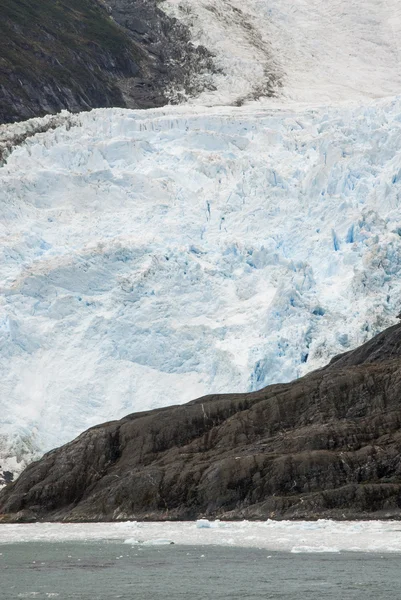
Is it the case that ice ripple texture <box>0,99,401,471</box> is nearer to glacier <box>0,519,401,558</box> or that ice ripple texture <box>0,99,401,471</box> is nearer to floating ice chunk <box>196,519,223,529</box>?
glacier <box>0,519,401,558</box>

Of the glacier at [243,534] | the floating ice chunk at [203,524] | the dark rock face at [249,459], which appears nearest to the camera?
the glacier at [243,534]

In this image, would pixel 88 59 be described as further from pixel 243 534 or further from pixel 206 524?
pixel 243 534

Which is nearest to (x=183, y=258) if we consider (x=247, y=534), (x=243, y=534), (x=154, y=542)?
(x=243, y=534)

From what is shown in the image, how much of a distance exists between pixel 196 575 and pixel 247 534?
954cm

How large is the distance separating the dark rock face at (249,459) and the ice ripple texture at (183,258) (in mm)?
7562

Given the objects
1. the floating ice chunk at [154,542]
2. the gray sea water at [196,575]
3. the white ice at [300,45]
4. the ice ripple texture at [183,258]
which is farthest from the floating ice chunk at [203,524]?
the white ice at [300,45]

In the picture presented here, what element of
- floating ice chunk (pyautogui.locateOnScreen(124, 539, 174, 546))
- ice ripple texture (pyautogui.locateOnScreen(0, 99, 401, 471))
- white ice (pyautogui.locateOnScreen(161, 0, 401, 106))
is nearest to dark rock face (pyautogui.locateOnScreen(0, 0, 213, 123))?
white ice (pyautogui.locateOnScreen(161, 0, 401, 106))

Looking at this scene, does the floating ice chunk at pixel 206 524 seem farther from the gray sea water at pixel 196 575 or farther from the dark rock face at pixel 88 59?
the dark rock face at pixel 88 59

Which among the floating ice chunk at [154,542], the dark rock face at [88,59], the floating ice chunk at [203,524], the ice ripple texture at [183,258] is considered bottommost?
the floating ice chunk at [154,542]

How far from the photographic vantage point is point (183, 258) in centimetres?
6769

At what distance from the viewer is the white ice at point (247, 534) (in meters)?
33.5

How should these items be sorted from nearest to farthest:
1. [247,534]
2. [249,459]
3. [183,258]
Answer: [247,534] → [249,459] → [183,258]

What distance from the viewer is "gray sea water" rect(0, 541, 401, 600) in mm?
25031

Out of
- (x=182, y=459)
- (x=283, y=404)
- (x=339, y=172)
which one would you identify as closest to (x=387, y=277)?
(x=339, y=172)
